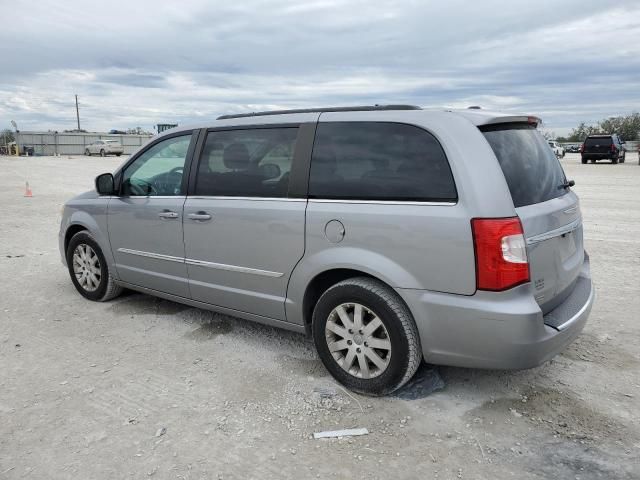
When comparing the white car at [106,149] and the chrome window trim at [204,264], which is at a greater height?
the white car at [106,149]

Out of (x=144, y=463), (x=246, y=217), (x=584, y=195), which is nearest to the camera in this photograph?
(x=144, y=463)

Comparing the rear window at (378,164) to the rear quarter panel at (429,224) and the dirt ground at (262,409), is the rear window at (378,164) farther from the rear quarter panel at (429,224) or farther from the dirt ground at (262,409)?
the dirt ground at (262,409)

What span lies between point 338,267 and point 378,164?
2.25 feet

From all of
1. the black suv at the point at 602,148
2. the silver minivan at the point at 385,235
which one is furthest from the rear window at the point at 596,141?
the silver minivan at the point at 385,235

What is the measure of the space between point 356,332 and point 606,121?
85.3m

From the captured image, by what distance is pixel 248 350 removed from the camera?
4.09 meters

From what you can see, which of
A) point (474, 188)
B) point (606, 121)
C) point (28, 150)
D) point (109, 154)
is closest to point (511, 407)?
point (474, 188)

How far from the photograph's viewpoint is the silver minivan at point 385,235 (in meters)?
2.88

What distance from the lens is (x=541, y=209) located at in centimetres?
310

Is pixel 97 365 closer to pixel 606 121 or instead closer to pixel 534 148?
pixel 534 148

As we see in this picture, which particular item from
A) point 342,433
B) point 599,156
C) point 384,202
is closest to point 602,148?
point 599,156

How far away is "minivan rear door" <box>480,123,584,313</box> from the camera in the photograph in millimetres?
2977

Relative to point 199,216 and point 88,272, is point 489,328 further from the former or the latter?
point 88,272

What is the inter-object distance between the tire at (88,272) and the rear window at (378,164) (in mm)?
2672
